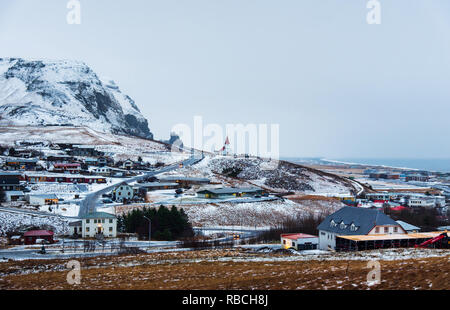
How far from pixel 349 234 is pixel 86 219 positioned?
111 ft

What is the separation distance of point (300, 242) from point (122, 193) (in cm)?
4576

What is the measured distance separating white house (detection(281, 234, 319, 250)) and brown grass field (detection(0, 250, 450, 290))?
Result: 51.4 feet

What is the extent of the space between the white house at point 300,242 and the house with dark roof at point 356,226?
69.7 inches

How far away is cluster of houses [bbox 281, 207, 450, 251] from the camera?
140ft

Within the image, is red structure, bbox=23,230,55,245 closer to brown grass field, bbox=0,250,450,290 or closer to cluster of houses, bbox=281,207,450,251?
brown grass field, bbox=0,250,450,290

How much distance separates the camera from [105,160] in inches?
4951

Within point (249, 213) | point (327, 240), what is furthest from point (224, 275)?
point (249, 213)

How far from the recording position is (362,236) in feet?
147

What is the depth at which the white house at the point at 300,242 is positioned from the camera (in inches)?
1831

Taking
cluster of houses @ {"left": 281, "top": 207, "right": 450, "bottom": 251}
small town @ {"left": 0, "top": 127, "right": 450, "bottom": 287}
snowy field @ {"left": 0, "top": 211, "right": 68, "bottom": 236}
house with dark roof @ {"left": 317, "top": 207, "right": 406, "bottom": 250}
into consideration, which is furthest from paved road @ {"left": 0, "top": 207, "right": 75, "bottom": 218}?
house with dark roof @ {"left": 317, "top": 207, "right": 406, "bottom": 250}

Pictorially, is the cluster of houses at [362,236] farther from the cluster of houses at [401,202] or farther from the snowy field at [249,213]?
the cluster of houses at [401,202]

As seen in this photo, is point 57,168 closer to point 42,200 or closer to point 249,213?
point 42,200
